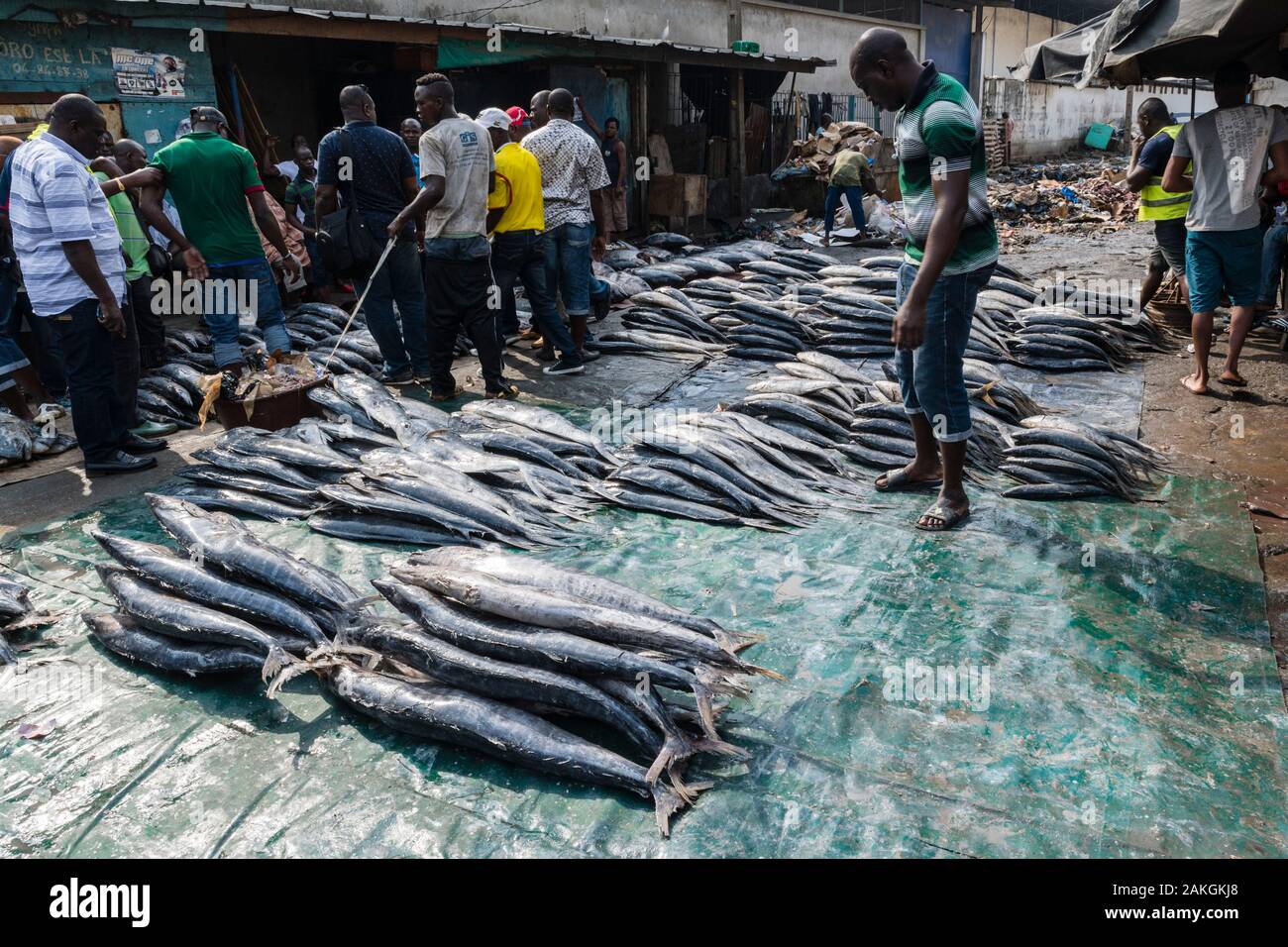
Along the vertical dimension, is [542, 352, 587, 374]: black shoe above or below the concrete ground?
above

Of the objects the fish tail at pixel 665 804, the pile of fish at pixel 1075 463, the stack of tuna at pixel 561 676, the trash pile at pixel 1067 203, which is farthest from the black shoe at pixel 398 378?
the trash pile at pixel 1067 203

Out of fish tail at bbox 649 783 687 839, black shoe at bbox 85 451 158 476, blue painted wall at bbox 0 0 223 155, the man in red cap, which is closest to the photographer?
fish tail at bbox 649 783 687 839

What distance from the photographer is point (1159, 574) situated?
443cm

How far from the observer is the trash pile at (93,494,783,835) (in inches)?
121

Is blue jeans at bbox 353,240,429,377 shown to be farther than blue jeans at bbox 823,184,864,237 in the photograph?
No

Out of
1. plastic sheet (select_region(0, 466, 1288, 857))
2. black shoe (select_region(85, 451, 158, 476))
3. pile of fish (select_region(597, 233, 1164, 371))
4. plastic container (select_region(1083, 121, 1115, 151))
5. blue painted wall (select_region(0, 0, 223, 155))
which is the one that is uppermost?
plastic container (select_region(1083, 121, 1115, 151))

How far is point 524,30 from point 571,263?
7722 millimetres

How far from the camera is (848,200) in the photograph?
16.4 meters

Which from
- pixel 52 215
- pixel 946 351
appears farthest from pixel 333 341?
pixel 946 351

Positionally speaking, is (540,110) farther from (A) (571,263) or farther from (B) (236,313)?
(B) (236,313)

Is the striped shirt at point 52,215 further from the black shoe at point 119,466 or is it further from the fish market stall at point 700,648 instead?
the fish market stall at point 700,648

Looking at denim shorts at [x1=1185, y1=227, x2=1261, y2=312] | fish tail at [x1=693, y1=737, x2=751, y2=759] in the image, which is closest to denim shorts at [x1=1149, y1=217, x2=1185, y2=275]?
denim shorts at [x1=1185, y1=227, x2=1261, y2=312]

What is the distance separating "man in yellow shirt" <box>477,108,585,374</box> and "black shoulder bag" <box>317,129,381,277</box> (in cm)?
108

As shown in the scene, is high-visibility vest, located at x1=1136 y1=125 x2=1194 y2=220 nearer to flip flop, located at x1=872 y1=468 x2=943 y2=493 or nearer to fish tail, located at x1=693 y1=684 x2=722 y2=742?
flip flop, located at x1=872 y1=468 x2=943 y2=493
